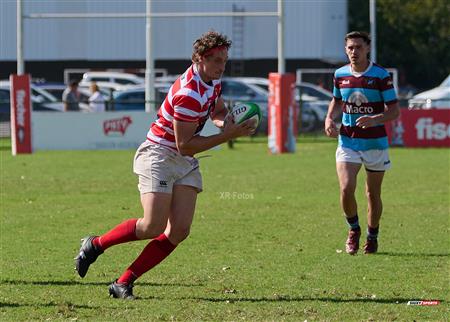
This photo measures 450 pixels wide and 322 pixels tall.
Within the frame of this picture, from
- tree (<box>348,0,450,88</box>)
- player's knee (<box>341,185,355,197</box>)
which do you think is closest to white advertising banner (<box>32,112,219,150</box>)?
player's knee (<box>341,185,355,197</box>)

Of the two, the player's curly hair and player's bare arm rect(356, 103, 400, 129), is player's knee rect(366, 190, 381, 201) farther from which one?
the player's curly hair

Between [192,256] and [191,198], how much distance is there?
7.32 ft

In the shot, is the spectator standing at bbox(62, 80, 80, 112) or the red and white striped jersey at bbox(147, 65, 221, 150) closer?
the red and white striped jersey at bbox(147, 65, 221, 150)

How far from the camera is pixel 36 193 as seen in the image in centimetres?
1667

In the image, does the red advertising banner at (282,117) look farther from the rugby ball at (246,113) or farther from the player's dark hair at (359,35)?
the rugby ball at (246,113)

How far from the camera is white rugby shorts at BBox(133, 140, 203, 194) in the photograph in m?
8.25

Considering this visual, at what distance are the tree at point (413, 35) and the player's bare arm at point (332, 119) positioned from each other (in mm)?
47092

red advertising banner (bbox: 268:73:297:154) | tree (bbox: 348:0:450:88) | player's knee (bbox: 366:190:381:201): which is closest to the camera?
player's knee (bbox: 366:190:381:201)

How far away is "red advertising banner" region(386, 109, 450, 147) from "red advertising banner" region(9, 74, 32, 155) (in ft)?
27.8

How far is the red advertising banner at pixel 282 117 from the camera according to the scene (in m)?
25.0

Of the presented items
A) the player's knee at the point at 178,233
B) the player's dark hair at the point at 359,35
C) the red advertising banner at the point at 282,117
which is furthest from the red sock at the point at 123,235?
the red advertising banner at the point at 282,117

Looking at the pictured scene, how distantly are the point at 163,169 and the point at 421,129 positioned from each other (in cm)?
2001

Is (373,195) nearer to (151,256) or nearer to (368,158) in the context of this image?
(368,158)

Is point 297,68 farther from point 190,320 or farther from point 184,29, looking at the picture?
point 190,320
